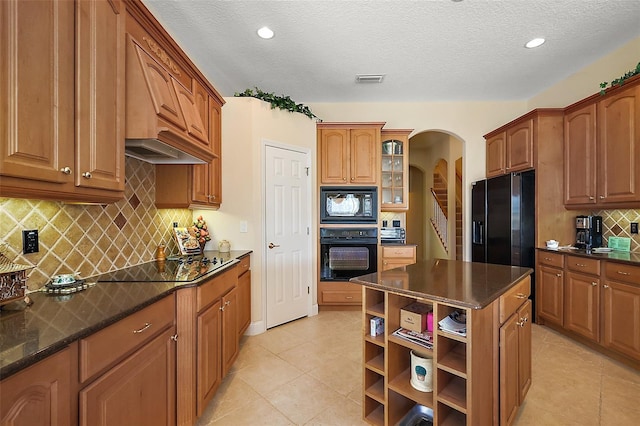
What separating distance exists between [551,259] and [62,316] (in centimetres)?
401

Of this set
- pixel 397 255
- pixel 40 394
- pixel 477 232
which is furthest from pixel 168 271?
pixel 477 232

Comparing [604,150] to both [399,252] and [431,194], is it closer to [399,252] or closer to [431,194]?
[399,252]

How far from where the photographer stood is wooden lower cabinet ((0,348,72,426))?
72 centimetres

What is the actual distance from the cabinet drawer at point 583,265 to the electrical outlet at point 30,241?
13.5 feet

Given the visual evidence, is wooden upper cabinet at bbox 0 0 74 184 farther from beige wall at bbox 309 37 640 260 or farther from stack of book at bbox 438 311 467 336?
beige wall at bbox 309 37 640 260

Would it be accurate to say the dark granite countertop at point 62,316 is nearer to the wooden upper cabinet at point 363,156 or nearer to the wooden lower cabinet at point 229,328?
the wooden lower cabinet at point 229,328

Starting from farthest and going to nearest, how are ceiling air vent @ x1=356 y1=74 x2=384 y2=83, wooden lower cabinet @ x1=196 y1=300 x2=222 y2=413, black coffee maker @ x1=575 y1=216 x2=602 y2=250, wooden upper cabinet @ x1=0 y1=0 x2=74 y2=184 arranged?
1. ceiling air vent @ x1=356 y1=74 x2=384 y2=83
2. black coffee maker @ x1=575 y1=216 x2=602 y2=250
3. wooden lower cabinet @ x1=196 y1=300 x2=222 y2=413
4. wooden upper cabinet @ x1=0 y1=0 x2=74 y2=184

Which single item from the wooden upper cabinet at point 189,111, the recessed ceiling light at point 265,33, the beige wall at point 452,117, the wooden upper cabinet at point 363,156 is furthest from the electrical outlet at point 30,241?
the beige wall at point 452,117

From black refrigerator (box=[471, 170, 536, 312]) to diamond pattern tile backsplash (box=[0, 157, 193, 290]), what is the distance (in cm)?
374

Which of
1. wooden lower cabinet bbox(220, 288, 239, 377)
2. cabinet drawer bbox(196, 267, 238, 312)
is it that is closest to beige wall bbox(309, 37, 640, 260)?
cabinet drawer bbox(196, 267, 238, 312)

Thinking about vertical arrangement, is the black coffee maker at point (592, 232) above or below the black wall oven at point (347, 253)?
above

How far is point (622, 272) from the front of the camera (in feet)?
7.63

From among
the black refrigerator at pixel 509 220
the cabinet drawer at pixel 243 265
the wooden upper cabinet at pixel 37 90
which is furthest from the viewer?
the black refrigerator at pixel 509 220

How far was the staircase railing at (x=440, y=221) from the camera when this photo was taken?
5927 millimetres
